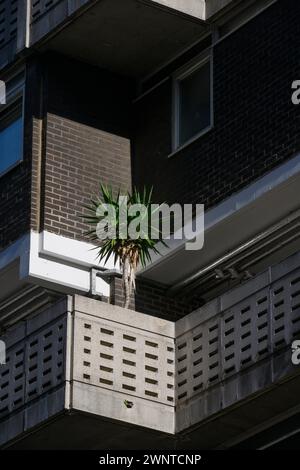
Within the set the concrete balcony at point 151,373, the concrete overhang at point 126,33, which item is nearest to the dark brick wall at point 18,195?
the concrete overhang at point 126,33

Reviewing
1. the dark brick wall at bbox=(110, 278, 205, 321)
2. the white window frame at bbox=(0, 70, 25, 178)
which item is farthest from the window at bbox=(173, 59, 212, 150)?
the white window frame at bbox=(0, 70, 25, 178)

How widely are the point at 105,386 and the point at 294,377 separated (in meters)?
2.51

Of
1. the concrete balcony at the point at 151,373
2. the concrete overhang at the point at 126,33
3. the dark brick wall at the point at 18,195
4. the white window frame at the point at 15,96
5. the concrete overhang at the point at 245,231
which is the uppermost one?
the concrete overhang at the point at 126,33

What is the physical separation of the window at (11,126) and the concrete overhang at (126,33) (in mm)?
945

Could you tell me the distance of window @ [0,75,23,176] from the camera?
1145 inches

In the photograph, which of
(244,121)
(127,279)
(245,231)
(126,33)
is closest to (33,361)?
(127,279)

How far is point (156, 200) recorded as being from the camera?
2803 centimetres

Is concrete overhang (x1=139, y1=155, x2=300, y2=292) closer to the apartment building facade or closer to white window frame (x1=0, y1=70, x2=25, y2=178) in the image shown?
the apartment building facade

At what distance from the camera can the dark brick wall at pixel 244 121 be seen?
1033 inches

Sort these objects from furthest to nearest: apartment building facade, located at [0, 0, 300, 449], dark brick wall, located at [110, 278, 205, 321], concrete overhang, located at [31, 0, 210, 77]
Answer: concrete overhang, located at [31, 0, 210, 77] → dark brick wall, located at [110, 278, 205, 321] → apartment building facade, located at [0, 0, 300, 449]

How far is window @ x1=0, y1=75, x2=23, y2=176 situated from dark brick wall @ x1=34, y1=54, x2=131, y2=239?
727 millimetres

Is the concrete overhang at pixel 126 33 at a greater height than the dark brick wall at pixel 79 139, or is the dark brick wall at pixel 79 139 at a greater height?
the concrete overhang at pixel 126 33

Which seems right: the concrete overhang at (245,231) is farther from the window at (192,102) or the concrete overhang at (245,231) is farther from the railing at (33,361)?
the railing at (33,361)

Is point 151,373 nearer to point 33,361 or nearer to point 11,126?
point 33,361
